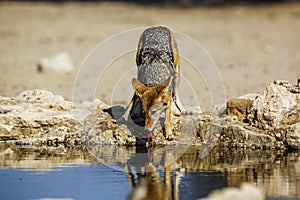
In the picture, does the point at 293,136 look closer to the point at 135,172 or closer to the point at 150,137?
the point at 150,137

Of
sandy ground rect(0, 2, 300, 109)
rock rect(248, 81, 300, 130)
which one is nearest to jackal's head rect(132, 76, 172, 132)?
rock rect(248, 81, 300, 130)

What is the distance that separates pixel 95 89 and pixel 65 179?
5953 millimetres

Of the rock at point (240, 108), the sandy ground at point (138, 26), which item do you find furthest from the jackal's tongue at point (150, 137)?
the sandy ground at point (138, 26)

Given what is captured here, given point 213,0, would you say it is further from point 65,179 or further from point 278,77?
point 65,179

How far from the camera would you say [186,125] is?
8.67 meters

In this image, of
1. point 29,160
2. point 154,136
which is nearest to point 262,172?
point 154,136

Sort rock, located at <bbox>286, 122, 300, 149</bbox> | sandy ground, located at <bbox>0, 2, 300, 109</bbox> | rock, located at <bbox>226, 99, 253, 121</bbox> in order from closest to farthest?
rock, located at <bbox>286, 122, 300, 149</bbox> < rock, located at <bbox>226, 99, 253, 121</bbox> < sandy ground, located at <bbox>0, 2, 300, 109</bbox>

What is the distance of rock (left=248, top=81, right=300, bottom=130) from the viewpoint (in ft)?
27.1

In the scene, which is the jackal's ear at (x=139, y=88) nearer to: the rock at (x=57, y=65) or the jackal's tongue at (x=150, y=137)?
the jackal's tongue at (x=150, y=137)

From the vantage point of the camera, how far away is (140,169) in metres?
7.33

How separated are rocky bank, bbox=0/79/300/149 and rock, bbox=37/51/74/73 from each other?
19.5ft

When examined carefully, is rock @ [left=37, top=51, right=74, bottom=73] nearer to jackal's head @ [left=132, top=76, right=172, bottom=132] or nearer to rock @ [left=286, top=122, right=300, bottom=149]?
jackal's head @ [left=132, top=76, right=172, bottom=132]

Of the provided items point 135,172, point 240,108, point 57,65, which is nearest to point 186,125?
point 240,108

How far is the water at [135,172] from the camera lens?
21.2 ft
